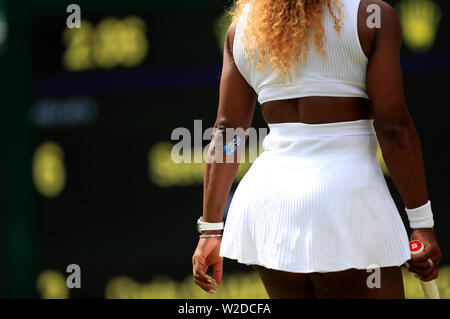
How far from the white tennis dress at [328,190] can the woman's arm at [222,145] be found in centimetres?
21

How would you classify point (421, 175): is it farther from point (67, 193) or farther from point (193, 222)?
point (67, 193)

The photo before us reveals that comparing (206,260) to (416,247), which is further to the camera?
(206,260)

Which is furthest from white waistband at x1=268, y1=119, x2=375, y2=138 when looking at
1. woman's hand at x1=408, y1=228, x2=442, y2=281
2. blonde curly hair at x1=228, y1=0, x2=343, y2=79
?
woman's hand at x1=408, y1=228, x2=442, y2=281

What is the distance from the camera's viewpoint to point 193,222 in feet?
12.5

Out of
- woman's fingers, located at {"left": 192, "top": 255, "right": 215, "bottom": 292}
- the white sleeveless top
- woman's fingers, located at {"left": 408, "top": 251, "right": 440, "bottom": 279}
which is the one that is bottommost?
woman's fingers, located at {"left": 192, "top": 255, "right": 215, "bottom": 292}

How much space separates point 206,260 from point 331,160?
551mm

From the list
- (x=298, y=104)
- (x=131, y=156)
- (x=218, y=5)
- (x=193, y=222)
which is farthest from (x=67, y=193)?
(x=298, y=104)

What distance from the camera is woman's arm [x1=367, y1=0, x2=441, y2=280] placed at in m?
1.76

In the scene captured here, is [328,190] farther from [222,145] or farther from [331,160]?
[222,145]

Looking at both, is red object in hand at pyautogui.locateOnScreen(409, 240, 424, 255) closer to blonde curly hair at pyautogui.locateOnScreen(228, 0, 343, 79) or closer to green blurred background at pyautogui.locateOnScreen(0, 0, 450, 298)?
blonde curly hair at pyautogui.locateOnScreen(228, 0, 343, 79)

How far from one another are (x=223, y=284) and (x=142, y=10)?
1520 millimetres

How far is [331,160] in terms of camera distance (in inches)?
69.7

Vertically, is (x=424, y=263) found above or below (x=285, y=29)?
below

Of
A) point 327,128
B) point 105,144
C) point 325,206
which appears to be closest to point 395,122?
point 327,128
